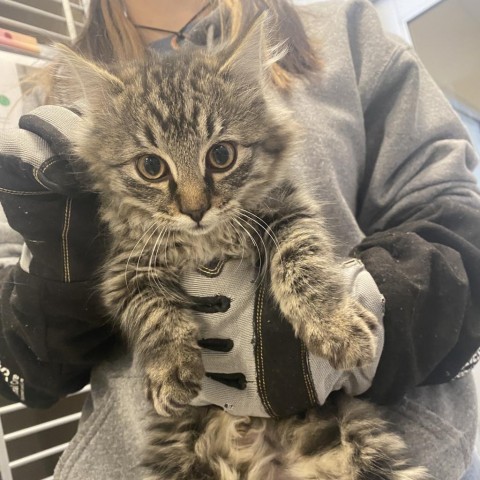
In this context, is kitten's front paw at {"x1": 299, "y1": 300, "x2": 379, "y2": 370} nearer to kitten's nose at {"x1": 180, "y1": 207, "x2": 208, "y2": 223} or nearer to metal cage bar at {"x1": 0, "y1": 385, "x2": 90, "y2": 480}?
Result: kitten's nose at {"x1": 180, "y1": 207, "x2": 208, "y2": 223}

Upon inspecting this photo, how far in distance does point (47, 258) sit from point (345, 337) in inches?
25.2

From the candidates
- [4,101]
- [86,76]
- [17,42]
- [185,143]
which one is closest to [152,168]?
[185,143]

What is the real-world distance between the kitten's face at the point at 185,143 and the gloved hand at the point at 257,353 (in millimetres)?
145

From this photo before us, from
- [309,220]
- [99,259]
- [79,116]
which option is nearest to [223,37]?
Answer: [79,116]

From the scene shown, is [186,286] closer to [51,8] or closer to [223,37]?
[223,37]

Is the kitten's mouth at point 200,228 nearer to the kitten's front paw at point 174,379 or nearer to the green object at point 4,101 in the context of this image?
the kitten's front paw at point 174,379

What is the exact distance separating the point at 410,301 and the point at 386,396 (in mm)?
225

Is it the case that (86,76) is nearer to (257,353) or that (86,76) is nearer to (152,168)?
(152,168)

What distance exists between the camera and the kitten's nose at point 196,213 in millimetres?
892

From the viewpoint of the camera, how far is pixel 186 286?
98 cm

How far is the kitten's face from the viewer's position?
2.99 feet

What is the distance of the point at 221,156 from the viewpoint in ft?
3.10

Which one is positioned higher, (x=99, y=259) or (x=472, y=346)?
(x=99, y=259)

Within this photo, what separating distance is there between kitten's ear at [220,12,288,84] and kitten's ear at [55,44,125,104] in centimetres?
27
